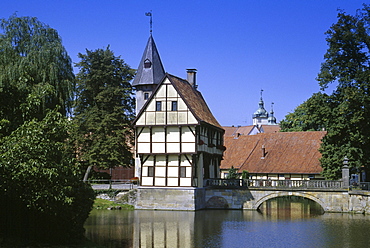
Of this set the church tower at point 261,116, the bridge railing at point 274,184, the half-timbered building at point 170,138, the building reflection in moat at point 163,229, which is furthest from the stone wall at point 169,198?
the church tower at point 261,116

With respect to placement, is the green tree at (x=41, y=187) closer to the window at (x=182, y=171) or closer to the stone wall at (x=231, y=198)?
the stone wall at (x=231, y=198)

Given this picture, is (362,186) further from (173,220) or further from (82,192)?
(82,192)

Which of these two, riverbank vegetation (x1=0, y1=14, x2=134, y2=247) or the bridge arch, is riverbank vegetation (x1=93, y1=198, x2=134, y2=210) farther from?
riverbank vegetation (x1=0, y1=14, x2=134, y2=247)

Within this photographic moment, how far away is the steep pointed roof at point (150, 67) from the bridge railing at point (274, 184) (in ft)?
36.2

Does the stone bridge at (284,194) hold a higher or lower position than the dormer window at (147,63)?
lower

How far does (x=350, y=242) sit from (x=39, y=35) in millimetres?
19799

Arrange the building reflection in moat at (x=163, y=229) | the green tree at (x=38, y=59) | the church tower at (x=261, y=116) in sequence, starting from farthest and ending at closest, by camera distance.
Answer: the church tower at (x=261, y=116), the green tree at (x=38, y=59), the building reflection in moat at (x=163, y=229)

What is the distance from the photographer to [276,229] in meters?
27.0

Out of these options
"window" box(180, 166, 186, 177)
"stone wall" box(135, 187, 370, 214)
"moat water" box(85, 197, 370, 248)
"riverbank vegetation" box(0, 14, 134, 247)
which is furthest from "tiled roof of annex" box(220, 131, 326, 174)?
"riverbank vegetation" box(0, 14, 134, 247)

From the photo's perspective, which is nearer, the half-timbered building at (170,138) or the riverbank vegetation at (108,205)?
the half-timbered building at (170,138)

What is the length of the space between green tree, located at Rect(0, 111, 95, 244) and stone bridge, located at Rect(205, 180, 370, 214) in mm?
18768

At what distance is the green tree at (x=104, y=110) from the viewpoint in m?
42.9

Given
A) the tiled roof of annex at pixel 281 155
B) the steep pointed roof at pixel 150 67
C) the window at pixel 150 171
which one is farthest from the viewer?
the tiled roof of annex at pixel 281 155

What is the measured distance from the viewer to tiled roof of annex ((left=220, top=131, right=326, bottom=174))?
45125 mm
